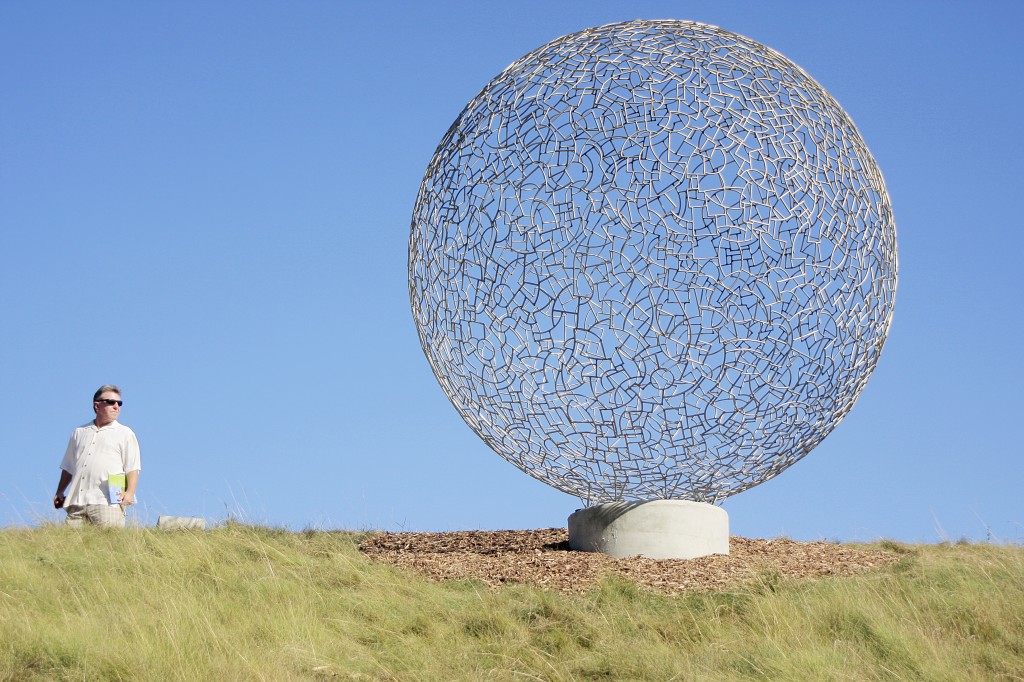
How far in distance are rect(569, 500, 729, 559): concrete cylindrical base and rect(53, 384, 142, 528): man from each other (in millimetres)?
4052

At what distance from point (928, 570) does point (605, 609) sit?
8.83 ft

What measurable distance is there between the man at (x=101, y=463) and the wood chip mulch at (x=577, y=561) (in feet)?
6.95

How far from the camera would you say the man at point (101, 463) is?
10.5 m

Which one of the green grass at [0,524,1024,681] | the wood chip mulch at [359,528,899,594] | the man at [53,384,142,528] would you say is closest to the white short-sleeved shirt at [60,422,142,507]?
the man at [53,384,142,528]

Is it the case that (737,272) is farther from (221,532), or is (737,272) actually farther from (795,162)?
(221,532)

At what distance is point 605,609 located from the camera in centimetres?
827

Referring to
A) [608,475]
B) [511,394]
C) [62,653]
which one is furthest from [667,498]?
[62,653]

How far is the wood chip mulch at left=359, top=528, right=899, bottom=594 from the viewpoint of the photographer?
29.9 feet

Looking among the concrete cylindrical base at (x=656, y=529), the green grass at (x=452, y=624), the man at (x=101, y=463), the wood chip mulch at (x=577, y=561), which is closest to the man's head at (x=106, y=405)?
the man at (x=101, y=463)

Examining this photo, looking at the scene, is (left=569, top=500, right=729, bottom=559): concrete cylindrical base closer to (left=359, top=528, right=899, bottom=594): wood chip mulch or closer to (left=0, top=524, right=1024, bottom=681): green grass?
(left=359, top=528, right=899, bottom=594): wood chip mulch

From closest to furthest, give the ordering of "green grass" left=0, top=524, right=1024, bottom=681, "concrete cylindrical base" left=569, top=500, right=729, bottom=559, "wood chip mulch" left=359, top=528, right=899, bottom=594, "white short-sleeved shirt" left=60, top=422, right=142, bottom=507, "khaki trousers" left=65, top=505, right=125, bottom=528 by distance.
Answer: "green grass" left=0, top=524, right=1024, bottom=681 → "wood chip mulch" left=359, top=528, right=899, bottom=594 → "concrete cylindrical base" left=569, top=500, right=729, bottom=559 → "white short-sleeved shirt" left=60, top=422, right=142, bottom=507 → "khaki trousers" left=65, top=505, right=125, bottom=528

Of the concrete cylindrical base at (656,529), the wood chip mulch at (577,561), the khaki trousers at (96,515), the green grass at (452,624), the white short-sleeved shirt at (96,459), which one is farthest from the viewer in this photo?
the khaki trousers at (96,515)

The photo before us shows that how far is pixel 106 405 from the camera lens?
1053 cm

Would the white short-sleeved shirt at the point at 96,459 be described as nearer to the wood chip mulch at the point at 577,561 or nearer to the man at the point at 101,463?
the man at the point at 101,463
